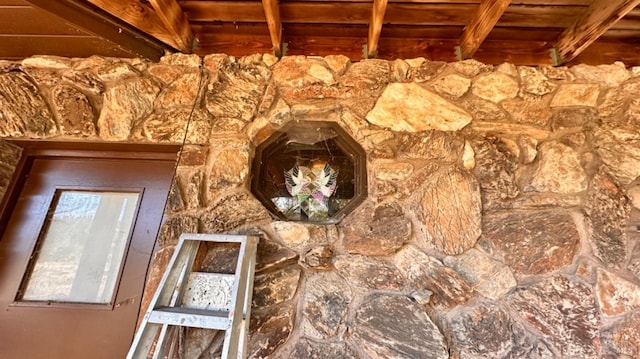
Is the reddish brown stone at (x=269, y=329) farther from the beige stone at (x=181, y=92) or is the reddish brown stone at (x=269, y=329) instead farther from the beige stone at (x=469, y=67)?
the beige stone at (x=469, y=67)

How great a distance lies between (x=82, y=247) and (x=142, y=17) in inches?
44.2

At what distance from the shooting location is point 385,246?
121 cm

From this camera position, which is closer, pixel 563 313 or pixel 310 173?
pixel 563 313

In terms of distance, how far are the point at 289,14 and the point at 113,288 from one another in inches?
60.1

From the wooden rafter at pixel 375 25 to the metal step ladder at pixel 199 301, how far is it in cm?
108

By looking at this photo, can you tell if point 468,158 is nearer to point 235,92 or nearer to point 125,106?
point 235,92

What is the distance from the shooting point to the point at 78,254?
1374mm

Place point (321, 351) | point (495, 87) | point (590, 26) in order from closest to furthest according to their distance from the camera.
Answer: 1. point (321, 351)
2. point (590, 26)
3. point (495, 87)

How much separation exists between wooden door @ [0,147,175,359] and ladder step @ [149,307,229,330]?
0.37 m

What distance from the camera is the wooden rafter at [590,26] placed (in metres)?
1.19

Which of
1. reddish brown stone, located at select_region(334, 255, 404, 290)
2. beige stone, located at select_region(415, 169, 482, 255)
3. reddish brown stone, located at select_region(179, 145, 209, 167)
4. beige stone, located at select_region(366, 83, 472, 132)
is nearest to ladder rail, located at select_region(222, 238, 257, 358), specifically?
reddish brown stone, located at select_region(334, 255, 404, 290)

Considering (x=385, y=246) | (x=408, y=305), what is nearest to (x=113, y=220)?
(x=385, y=246)

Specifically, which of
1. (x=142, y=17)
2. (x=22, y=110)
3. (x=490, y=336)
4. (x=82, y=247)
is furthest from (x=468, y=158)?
(x=22, y=110)

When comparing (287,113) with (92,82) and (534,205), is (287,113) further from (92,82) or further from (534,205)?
(534,205)
